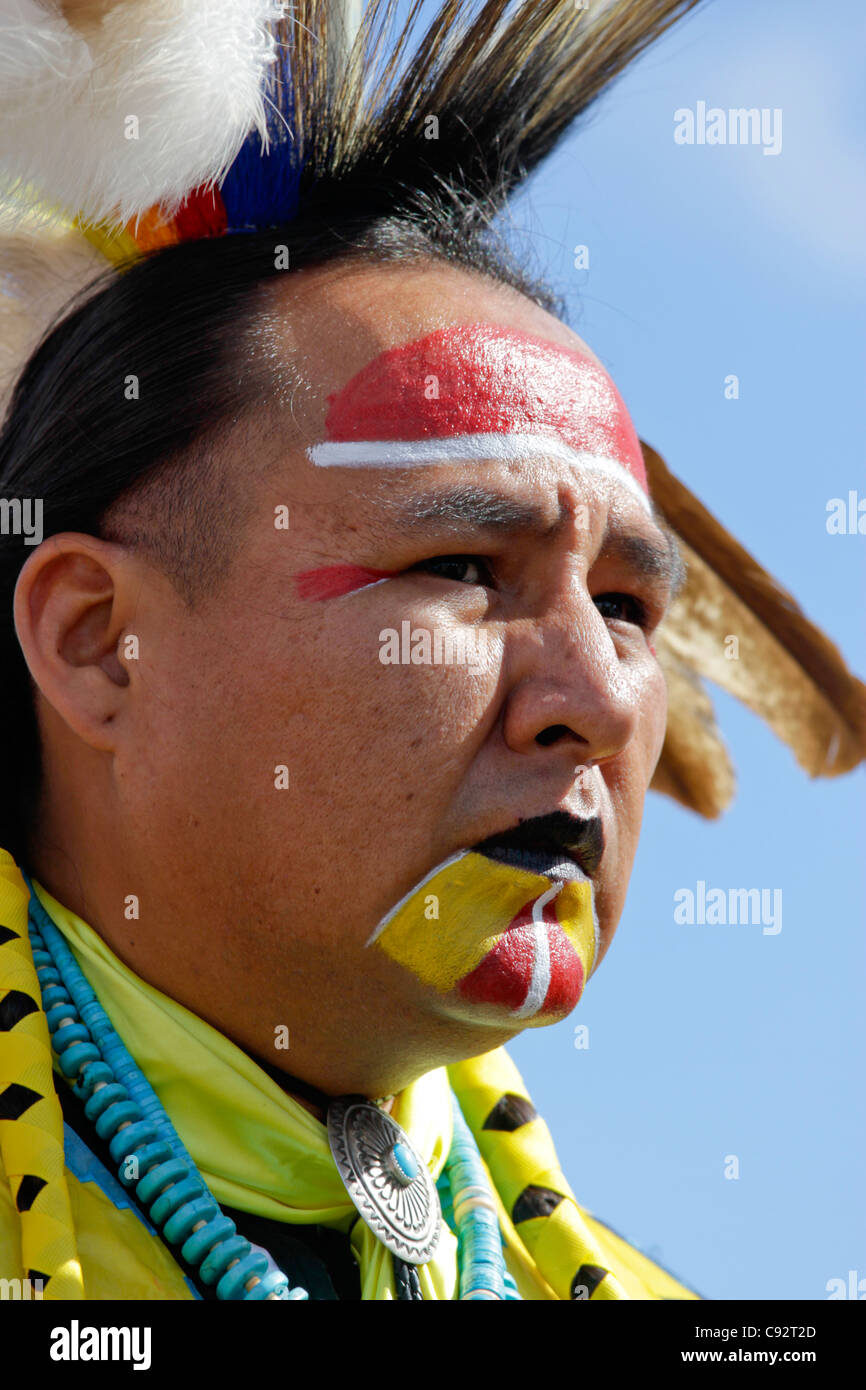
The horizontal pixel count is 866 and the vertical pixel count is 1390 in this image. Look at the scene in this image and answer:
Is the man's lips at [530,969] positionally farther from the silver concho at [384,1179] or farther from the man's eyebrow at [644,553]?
the man's eyebrow at [644,553]

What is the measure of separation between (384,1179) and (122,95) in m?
1.92

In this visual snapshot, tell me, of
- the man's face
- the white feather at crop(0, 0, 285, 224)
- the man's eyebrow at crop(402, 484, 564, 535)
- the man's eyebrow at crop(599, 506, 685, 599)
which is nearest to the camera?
the man's face

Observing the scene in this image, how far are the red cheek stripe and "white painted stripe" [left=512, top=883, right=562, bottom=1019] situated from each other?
0.58 m

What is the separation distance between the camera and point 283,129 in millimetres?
2994

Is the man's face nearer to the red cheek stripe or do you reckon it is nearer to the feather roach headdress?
the red cheek stripe

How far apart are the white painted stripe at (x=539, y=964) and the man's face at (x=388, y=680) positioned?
0.07 ft

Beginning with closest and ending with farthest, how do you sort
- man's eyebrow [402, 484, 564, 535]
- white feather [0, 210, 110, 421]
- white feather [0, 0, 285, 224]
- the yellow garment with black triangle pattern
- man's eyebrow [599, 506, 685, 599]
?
the yellow garment with black triangle pattern, man's eyebrow [402, 484, 564, 535], white feather [0, 0, 285, 224], man's eyebrow [599, 506, 685, 599], white feather [0, 210, 110, 421]

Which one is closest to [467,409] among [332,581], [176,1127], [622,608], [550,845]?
[332,581]

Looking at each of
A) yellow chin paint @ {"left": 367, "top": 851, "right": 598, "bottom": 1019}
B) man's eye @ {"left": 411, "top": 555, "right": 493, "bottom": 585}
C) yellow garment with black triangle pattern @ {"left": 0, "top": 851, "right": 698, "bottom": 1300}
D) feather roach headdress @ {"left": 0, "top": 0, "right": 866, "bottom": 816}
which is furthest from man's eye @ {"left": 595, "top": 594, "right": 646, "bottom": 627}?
yellow garment with black triangle pattern @ {"left": 0, "top": 851, "right": 698, "bottom": 1300}

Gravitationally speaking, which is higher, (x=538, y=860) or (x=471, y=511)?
(x=471, y=511)

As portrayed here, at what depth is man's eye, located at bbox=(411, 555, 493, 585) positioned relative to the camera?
2604mm

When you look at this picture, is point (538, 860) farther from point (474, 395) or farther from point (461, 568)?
point (474, 395)

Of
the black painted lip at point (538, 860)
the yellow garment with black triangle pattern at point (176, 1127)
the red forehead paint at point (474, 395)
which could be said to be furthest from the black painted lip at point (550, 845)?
the red forehead paint at point (474, 395)

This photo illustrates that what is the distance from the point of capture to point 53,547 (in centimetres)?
270
